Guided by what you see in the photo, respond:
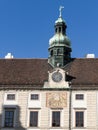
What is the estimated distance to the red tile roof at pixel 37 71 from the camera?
50.8 metres

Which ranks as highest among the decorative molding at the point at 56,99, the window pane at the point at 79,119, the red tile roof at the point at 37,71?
the red tile roof at the point at 37,71

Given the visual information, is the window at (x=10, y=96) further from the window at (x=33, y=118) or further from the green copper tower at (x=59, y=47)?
the green copper tower at (x=59, y=47)

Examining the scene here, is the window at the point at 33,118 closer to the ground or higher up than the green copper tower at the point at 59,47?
closer to the ground

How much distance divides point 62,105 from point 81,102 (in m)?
2.05

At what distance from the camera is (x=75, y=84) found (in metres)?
50.1

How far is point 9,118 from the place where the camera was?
49656 millimetres

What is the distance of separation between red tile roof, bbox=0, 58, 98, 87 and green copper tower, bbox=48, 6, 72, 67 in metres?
0.74

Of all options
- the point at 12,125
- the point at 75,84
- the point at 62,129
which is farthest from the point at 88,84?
the point at 12,125

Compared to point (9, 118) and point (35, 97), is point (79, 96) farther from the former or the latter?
point (9, 118)

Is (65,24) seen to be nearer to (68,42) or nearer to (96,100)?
(68,42)

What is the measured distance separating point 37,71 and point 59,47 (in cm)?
409

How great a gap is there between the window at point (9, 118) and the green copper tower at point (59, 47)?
7893mm

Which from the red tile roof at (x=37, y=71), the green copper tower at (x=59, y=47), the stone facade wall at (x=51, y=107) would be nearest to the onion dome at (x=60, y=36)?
the green copper tower at (x=59, y=47)

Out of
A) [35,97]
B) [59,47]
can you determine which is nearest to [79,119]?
[35,97]
